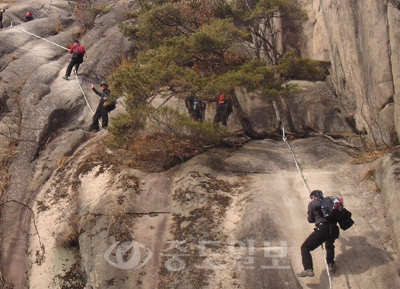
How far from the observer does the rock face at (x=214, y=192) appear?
965 centimetres

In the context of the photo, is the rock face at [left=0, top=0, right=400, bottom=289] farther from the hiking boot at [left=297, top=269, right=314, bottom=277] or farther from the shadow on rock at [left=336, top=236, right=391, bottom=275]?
the hiking boot at [left=297, top=269, right=314, bottom=277]

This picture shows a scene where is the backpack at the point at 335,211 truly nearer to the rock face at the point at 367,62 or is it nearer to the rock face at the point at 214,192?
the rock face at the point at 214,192

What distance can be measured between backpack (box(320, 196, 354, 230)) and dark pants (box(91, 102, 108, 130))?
8817 millimetres

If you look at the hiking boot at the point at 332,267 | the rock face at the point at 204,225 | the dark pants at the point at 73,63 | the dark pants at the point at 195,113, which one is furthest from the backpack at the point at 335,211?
the dark pants at the point at 73,63

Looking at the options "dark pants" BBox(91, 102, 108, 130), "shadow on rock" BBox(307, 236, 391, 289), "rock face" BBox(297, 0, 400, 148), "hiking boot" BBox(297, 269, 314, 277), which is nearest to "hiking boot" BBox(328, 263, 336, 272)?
"shadow on rock" BBox(307, 236, 391, 289)

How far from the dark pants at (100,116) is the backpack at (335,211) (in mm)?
8817

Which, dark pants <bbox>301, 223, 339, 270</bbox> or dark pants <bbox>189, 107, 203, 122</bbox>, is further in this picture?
dark pants <bbox>189, 107, 203, 122</bbox>

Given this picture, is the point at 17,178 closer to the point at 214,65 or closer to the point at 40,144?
the point at 40,144

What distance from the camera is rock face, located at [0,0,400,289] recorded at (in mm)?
9648

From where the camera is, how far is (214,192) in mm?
11664

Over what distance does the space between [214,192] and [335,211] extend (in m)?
3.45

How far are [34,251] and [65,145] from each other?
4532mm

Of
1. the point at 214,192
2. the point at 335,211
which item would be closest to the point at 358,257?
the point at 335,211

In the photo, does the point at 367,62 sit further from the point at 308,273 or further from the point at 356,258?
the point at 308,273
